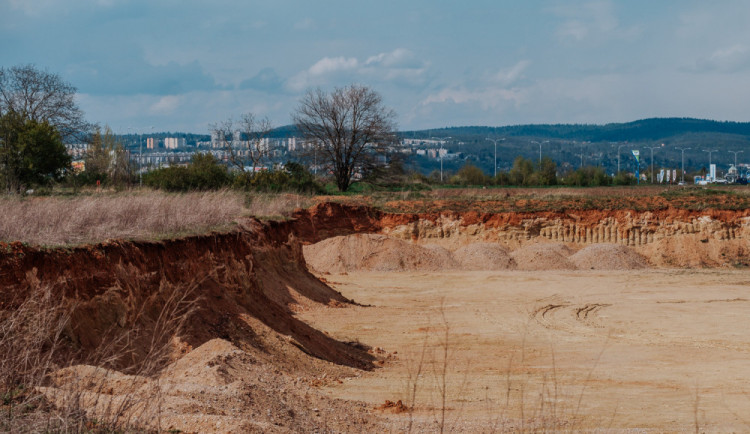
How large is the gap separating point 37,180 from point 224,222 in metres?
23.9

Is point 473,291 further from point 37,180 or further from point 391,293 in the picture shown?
point 37,180

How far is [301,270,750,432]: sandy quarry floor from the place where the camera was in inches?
386

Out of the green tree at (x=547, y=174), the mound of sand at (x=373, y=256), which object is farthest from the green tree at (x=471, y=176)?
the mound of sand at (x=373, y=256)

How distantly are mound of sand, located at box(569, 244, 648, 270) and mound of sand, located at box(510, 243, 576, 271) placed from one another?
50 centimetres

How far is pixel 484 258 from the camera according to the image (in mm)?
36312

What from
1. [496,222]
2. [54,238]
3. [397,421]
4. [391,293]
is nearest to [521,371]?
[397,421]

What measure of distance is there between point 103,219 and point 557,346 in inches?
390

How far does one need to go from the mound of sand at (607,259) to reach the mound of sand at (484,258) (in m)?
3.14

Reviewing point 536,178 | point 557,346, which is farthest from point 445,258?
point 536,178

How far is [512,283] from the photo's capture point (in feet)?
99.8

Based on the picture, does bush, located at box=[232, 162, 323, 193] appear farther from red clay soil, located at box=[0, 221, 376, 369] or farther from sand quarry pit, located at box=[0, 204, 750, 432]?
red clay soil, located at box=[0, 221, 376, 369]

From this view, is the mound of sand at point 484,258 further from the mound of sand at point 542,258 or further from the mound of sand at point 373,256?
the mound of sand at point 373,256

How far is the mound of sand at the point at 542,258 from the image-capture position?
3572 centimetres

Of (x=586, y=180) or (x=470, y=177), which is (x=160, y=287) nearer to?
(x=586, y=180)
